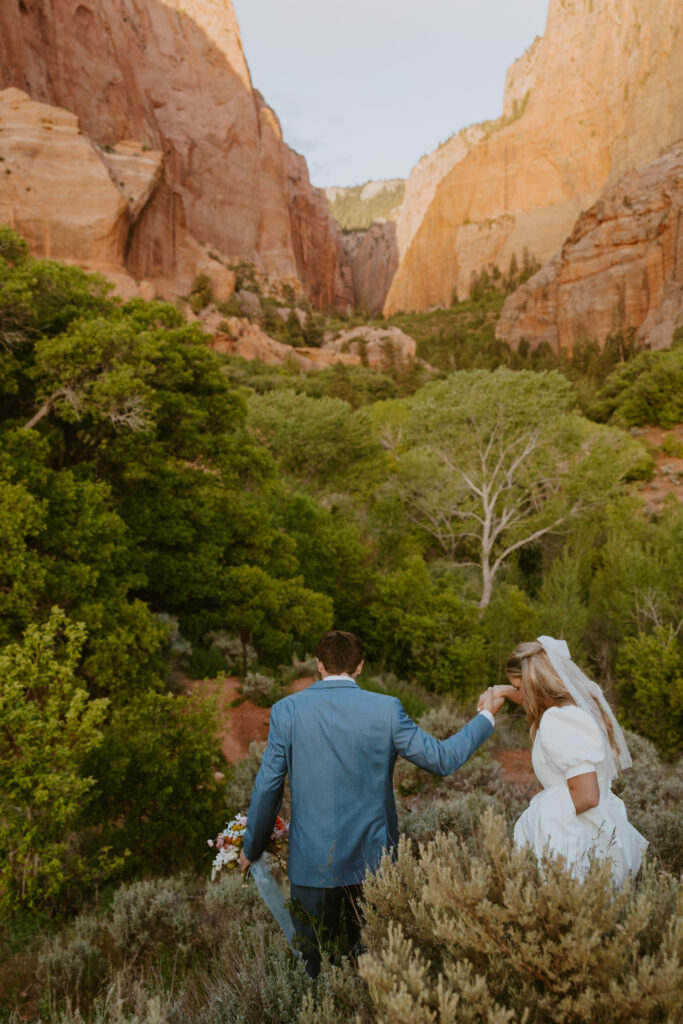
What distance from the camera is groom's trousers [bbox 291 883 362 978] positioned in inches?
103

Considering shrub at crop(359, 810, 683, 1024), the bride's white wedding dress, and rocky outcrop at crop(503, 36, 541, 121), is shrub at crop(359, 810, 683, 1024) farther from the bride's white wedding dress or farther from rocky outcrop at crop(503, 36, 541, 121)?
rocky outcrop at crop(503, 36, 541, 121)

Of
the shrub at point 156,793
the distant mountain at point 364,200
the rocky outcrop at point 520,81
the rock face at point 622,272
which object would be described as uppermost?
→ the distant mountain at point 364,200

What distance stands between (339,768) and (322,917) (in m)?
0.64

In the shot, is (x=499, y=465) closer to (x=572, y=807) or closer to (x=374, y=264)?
(x=572, y=807)

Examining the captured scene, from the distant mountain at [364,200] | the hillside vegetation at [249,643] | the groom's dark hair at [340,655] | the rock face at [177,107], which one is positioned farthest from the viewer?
the distant mountain at [364,200]

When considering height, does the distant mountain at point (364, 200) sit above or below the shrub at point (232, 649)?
above

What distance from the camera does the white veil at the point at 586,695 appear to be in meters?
2.60

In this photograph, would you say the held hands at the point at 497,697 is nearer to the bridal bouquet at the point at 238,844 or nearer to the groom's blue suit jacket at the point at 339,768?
the groom's blue suit jacket at the point at 339,768

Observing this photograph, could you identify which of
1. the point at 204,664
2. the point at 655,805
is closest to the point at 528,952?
the point at 655,805

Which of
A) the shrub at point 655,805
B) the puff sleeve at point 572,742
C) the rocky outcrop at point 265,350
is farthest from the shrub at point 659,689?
the rocky outcrop at point 265,350

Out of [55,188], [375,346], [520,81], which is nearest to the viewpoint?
[55,188]

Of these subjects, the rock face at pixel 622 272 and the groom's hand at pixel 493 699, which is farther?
the rock face at pixel 622 272

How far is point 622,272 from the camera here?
58500 millimetres

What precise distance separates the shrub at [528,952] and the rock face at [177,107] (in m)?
60.5
